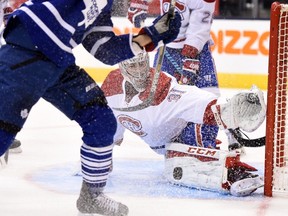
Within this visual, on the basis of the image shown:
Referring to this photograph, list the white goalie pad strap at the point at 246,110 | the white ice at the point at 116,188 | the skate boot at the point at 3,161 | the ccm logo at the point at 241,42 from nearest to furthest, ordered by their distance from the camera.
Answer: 1. the white ice at the point at 116,188
2. the white goalie pad strap at the point at 246,110
3. the skate boot at the point at 3,161
4. the ccm logo at the point at 241,42

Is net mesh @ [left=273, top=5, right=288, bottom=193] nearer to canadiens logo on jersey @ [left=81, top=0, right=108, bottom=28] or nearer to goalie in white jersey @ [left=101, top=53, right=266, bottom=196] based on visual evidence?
goalie in white jersey @ [left=101, top=53, right=266, bottom=196]

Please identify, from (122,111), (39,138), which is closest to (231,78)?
(39,138)

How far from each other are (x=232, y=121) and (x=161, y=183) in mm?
490

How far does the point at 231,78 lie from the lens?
7227mm

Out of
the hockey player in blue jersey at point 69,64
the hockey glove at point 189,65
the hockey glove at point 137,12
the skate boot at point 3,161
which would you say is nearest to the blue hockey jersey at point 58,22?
the hockey player in blue jersey at point 69,64

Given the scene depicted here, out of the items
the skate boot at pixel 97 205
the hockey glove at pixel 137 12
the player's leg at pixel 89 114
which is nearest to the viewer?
the player's leg at pixel 89 114

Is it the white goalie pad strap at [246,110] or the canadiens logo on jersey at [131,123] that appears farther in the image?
the canadiens logo on jersey at [131,123]

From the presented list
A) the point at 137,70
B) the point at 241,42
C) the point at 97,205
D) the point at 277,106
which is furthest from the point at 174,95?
the point at 241,42

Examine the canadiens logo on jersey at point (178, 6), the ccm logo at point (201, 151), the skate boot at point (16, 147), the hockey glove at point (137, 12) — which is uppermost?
the hockey glove at point (137, 12)

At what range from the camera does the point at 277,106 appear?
142 inches

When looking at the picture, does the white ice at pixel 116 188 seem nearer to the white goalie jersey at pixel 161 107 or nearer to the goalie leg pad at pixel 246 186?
the goalie leg pad at pixel 246 186

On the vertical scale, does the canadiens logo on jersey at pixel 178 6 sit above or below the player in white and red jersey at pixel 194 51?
above

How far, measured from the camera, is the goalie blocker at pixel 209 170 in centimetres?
359

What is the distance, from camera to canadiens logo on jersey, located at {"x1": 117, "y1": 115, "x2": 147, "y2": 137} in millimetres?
3830
